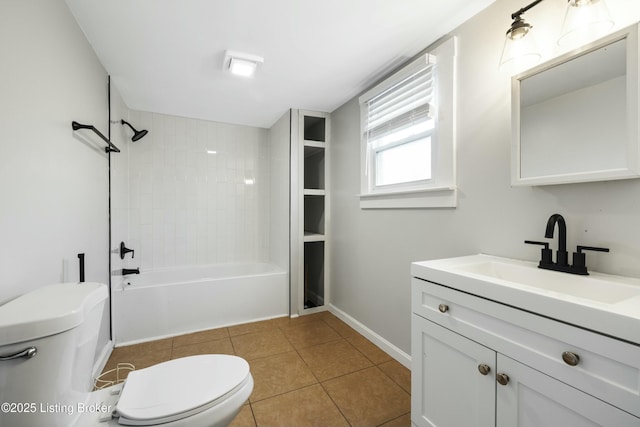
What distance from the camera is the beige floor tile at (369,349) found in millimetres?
2045

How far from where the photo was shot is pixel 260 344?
2.29 meters

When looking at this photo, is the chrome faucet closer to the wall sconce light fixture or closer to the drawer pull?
the drawer pull

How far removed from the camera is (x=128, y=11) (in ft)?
4.76

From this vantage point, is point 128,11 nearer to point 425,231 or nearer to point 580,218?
point 425,231

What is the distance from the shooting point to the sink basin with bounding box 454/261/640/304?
90cm

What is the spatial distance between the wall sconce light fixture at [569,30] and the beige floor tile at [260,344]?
7.84 feet

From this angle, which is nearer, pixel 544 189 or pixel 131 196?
pixel 544 189

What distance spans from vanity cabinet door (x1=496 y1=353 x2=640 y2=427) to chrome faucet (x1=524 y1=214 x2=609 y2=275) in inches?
18.4

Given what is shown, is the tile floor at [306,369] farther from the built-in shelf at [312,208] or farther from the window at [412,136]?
the window at [412,136]

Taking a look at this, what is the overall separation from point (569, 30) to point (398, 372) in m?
2.05

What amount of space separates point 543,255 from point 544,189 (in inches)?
11.8

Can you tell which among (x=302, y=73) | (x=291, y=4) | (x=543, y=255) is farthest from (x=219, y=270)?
(x=543, y=255)

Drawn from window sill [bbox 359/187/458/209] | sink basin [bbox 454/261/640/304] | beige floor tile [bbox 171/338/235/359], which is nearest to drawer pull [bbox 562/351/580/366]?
sink basin [bbox 454/261/640/304]

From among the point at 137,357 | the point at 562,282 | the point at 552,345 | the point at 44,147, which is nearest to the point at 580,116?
the point at 562,282
